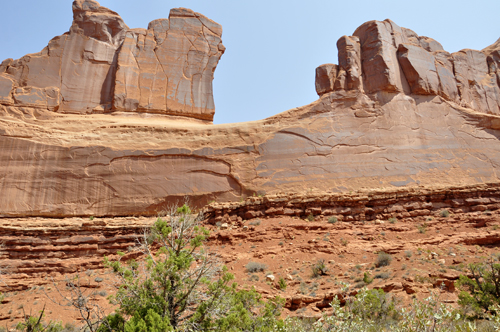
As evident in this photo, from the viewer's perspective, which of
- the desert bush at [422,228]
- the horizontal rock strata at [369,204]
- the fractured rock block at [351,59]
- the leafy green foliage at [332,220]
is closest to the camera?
the desert bush at [422,228]

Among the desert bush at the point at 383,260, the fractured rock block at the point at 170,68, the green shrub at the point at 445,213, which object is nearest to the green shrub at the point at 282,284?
the desert bush at the point at 383,260

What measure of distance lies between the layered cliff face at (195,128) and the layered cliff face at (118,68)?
6cm

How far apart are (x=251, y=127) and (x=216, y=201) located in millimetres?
3912

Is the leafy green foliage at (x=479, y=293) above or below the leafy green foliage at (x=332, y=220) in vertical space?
below

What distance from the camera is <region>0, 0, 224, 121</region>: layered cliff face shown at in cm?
1881

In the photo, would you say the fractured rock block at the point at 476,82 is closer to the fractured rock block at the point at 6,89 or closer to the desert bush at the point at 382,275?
the desert bush at the point at 382,275

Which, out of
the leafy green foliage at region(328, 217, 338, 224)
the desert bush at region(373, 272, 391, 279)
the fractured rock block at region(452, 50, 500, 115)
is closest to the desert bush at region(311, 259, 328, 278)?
the desert bush at region(373, 272, 391, 279)

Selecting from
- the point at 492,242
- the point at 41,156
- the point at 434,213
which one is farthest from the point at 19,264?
the point at 492,242

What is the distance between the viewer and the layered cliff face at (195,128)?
16.2 metres

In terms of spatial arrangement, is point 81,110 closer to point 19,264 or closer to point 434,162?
point 19,264

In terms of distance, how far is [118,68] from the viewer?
19719mm

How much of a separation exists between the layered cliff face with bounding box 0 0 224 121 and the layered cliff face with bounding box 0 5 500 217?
0.19 feet

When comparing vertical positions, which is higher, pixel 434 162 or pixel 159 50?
pixel 159 50

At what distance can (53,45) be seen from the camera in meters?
19.6
